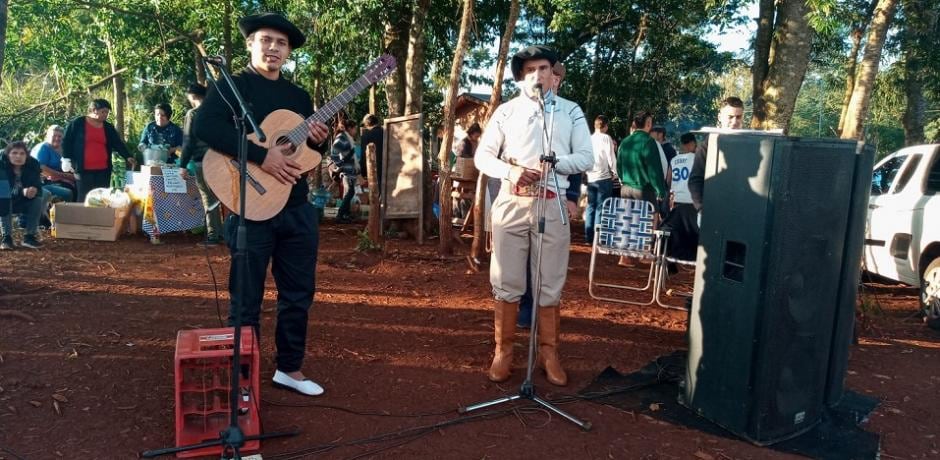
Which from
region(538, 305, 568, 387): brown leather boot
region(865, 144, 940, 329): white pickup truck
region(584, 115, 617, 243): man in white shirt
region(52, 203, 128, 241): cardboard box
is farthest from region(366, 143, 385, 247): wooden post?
region(865, 144, 940, 329): white pickup truck

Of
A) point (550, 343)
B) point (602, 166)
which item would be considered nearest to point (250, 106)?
point (550, 343)

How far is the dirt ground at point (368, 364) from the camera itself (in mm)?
3359

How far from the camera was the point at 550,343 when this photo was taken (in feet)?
13.9

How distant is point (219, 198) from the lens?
341 cm

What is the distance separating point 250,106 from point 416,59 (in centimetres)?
603

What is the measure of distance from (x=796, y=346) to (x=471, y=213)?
6914mm

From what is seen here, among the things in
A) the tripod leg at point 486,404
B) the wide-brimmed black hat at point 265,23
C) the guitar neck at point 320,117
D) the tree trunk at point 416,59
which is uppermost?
the tree trunk at point 416,59

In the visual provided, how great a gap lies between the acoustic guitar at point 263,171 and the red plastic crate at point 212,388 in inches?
25.8

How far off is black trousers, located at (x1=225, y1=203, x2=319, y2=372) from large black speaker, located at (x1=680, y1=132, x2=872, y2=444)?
2.23 m

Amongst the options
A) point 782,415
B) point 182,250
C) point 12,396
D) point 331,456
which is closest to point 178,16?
point 182,250

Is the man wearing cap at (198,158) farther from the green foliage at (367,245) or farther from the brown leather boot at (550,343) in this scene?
the brown leather boot at (550,343)

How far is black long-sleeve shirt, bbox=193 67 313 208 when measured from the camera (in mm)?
3342

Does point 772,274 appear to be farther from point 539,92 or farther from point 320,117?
point 320,117

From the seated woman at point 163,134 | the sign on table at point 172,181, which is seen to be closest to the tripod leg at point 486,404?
the sign on table at point 172,181
